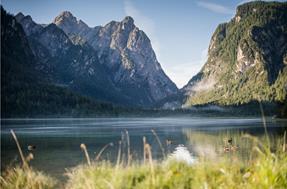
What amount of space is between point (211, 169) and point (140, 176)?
77.7 inches

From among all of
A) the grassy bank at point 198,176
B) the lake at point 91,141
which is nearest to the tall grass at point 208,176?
the grassy bank at point 198,176

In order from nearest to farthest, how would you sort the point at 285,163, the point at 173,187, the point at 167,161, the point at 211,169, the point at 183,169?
the point at 285,163 < the point at 173,187 < the point at 211,169 < the point at 183,169 < the point at 167,161

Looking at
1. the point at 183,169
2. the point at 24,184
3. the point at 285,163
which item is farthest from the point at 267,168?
the point at 24,184

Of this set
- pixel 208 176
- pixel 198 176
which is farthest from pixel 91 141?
pixel 198 176

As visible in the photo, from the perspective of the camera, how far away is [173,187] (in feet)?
30.4

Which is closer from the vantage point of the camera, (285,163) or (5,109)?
(285,163)

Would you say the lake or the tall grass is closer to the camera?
the tall grass

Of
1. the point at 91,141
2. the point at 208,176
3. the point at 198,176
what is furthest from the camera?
the point at 91,141

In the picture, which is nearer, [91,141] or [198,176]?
[198,176]

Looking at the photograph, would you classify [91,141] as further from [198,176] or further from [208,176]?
[198,176]

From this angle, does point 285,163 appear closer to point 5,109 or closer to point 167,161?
point 167,161

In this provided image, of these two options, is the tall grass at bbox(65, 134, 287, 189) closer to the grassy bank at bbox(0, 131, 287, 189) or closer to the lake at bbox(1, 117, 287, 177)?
the grassy bank at bbox(0, 131, 287, 189)

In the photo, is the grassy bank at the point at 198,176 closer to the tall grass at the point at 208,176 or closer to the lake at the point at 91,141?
the tall grass at the point at 208,176

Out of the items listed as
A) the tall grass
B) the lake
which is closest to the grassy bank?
the tall grass
